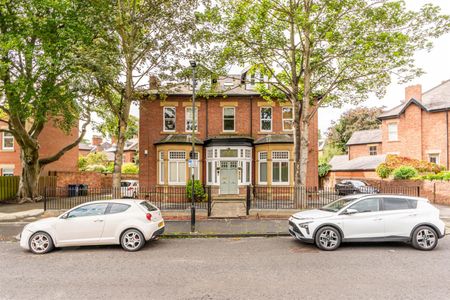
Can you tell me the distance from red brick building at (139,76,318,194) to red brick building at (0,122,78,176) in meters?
8.65

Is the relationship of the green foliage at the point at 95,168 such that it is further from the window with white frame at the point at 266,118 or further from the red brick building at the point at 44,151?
the window with white frame at the point at 266,118

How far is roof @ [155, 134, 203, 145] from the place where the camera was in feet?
63.1

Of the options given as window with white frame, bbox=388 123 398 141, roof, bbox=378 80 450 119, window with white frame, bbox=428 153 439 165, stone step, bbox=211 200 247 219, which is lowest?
stone step, bbox=211 200 247 219

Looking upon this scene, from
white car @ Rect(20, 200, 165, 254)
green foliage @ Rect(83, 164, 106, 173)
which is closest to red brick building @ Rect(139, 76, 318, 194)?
white car @ Rect(20, 200, 165, 254)

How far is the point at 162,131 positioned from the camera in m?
20.7

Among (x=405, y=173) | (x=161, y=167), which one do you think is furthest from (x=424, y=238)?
(x=161, y=167)

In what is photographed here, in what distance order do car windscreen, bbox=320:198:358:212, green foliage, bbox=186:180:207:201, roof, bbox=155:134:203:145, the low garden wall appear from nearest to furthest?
car windscreen, bbox=320:198:358:212
the low garden wall
green foliage, bbox=186:180:207:201
roof, bbox=155:134:203:145

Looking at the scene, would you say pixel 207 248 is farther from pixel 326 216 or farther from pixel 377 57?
pixel 377 57

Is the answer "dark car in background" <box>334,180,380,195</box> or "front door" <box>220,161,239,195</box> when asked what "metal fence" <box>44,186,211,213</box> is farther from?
"dark car in background" <box>334,180,380,195</box>

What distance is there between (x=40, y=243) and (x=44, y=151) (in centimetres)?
2136

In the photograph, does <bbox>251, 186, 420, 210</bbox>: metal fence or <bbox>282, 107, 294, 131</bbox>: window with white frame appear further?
<bbox>282, 107, 294, 131</bbox>: window with white frame

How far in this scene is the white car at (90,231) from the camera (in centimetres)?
833

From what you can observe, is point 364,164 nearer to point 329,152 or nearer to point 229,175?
point 329,152

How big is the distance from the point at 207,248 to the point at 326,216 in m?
3.79
